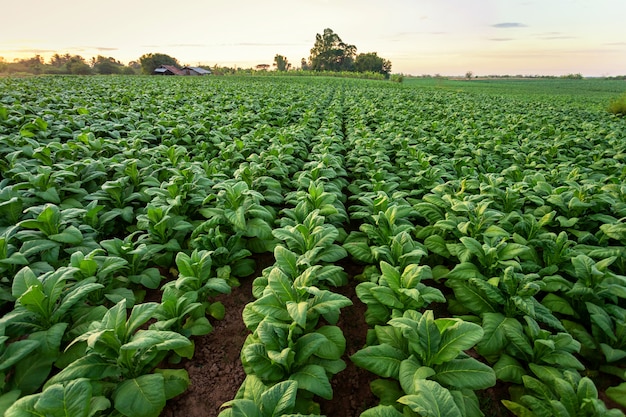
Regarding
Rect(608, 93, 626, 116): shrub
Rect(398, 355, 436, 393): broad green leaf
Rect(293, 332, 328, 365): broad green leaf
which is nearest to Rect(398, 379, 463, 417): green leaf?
Rect(398, 355, 436, 393): broad green leaf

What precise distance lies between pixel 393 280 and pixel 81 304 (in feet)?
9.09

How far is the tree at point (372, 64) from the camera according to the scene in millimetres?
83625

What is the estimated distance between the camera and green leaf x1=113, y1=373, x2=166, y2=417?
1.97 meters

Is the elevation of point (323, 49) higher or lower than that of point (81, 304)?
higher

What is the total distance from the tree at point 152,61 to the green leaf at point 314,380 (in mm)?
93548

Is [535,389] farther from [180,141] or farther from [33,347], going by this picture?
[180,141]

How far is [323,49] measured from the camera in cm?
9281

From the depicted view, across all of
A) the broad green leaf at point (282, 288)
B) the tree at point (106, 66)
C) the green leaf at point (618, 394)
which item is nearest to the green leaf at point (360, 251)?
the broad green leaf at point (282, 288)

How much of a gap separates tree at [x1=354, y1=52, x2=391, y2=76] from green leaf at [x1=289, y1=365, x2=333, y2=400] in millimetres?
90536

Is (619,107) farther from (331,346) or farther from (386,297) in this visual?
(331,346)

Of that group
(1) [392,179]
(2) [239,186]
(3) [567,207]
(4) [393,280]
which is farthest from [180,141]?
(3) [567,207]

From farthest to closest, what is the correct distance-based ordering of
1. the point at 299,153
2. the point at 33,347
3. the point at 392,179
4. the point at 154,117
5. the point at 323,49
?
the point at 323,49, the point at 154,117, the point at 299,153, the point at 392,179, the point at 33,347

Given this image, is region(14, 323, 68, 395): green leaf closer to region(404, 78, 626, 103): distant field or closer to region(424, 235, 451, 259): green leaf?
region(424, 235, 451, 259): green leaf

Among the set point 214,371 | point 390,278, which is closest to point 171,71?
point 214,371
